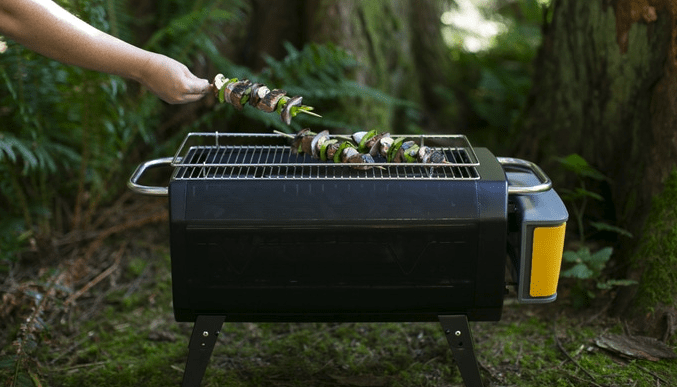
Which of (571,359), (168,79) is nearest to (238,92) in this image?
(168,79)

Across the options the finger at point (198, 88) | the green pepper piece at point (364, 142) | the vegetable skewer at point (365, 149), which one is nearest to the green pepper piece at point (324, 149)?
the vegetable skewer at point (365, 149)

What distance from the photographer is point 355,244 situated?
219cm

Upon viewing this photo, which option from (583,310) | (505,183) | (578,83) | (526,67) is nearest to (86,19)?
(505,183)

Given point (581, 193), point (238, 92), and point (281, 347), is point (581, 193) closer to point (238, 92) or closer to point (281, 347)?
point (281, 347)

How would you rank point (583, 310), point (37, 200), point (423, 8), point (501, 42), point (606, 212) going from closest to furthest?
point (583, 310)
point (606, 212)
point (37, 200)
point (423, 8)
point (501, 42)

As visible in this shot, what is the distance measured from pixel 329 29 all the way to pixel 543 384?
2.61 m

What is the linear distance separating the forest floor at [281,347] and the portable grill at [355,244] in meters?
0.51

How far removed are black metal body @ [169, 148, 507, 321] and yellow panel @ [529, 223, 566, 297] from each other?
0.13m

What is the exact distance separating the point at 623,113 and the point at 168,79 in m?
2.28

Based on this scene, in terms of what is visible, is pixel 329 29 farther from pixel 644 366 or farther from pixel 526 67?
pixel 644 366

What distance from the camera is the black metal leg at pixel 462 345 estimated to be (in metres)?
2.32

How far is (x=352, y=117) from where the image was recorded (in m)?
4.22

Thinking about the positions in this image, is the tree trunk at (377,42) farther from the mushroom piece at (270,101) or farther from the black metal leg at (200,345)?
the black metal leg at (200,345)

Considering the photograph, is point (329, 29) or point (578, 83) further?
point (329, 29)
